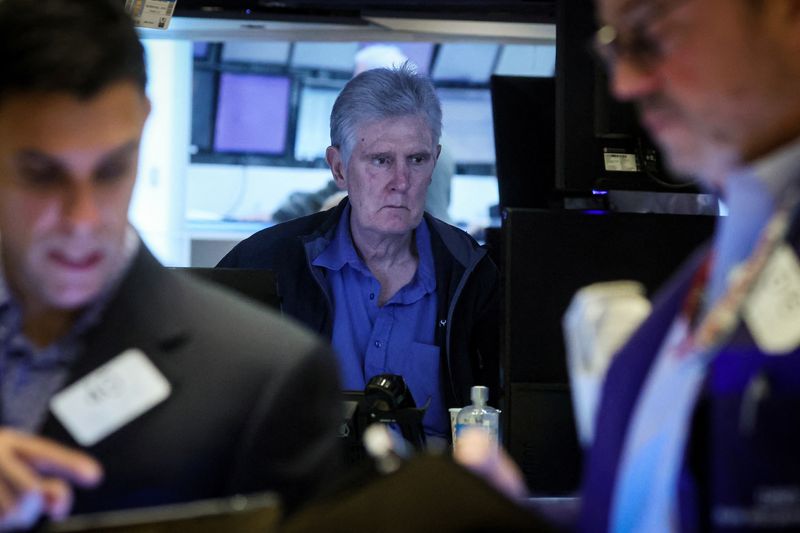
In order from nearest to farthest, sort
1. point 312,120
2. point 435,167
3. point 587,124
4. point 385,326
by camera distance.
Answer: point 587,124 < point 385,326 < point 435,167 < point 312,120

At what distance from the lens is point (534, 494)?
279cm

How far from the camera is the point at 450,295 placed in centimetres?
354

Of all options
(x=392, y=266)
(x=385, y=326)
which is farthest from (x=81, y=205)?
(x=392, y=266)

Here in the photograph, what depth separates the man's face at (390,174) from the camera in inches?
141

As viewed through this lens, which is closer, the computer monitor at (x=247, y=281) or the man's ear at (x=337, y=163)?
the computer monitor at (x=247, y=281)

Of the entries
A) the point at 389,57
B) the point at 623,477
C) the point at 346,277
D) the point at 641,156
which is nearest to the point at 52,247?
the point at 623,477

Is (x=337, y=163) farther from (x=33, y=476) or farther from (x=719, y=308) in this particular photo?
(x=719, y=308)

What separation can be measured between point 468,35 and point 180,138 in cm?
329

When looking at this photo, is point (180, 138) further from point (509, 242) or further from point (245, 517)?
point (245, 517)

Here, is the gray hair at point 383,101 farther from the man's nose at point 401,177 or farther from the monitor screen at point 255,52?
the monitor screen at point 255,52

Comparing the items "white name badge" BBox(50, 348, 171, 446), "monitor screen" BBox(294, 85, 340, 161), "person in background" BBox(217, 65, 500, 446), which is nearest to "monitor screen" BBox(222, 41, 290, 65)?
"monitor screen" BBox(294, 85, 340, 161)

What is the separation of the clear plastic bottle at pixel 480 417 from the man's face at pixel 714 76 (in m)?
1.77

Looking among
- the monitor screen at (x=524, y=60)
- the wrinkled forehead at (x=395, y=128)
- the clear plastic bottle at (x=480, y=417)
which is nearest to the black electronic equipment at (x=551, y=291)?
the clear plastic bottle at (x=480, y=417)

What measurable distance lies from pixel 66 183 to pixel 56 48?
157 millimetres
